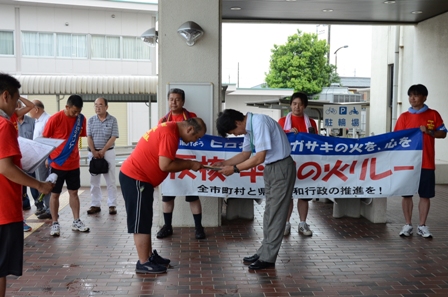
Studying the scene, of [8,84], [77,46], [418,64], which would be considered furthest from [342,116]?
[77,46]

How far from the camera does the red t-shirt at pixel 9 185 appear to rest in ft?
11.5

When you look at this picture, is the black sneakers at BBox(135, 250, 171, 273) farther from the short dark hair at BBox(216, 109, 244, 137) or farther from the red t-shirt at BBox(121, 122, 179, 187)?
the short dark hair at BBox(216, 109, 244, 137)

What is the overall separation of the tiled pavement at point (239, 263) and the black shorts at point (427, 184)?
63cm

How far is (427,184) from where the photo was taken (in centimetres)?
688

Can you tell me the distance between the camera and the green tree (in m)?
45.6

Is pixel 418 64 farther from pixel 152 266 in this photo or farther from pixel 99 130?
pixel 152 266

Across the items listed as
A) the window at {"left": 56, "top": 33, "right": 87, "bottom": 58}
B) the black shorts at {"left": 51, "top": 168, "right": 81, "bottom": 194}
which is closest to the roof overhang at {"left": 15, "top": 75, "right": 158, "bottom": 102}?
the black shorts at {"left": 51, "top": 168, "right": 81, "bottom": 194}

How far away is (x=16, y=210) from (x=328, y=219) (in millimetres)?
5574

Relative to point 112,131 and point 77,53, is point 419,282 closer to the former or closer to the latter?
point 112,131

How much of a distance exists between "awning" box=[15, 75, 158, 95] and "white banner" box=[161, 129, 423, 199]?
591 cm

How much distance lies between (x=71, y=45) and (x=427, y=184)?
27.9 meters

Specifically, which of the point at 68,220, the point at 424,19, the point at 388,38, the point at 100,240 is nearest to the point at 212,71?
the point at 100,240

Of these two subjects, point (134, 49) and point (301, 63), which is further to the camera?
point (301, 63)

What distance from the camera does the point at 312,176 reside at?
7.18m
